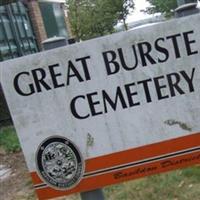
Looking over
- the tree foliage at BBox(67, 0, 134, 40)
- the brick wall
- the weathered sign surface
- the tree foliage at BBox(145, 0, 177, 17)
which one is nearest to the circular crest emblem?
the weathered sign surface

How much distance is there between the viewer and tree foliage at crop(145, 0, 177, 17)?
68.6 feet

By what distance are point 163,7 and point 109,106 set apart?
65.2ft

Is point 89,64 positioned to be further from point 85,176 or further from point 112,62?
point 85,176

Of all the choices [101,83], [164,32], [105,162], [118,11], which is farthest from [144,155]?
[118,11]

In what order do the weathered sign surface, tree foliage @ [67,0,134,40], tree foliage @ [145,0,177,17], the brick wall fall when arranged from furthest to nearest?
tree foliage @ [67,0,134,40] → tree foliage @ [145,0,177,17] → the brick wall → the weathered sign surface

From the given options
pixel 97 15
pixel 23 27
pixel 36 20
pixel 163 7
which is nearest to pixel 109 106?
pixel 23 27

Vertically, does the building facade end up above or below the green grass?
above

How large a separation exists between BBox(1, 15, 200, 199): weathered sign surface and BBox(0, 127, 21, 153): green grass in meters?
4.87

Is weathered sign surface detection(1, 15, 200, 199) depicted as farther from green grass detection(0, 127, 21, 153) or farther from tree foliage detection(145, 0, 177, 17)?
tree foliage detection(145, 0, 177, 17)

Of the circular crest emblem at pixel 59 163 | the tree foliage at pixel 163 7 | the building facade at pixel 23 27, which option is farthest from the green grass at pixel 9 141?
the tree foliage at pixel 163 7

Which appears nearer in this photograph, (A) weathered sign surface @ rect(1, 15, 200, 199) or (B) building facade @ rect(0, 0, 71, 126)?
(A) weathered sign surface @ rect(1, 15, 200, 199)

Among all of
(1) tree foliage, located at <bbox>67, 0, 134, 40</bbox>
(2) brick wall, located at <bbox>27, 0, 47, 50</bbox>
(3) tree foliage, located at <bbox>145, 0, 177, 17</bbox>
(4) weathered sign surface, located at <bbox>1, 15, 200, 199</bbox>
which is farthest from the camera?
(1) tree foliage, located at <bbox>67, 0, 134, 40</bbox>

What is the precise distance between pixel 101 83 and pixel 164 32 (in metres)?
0.40

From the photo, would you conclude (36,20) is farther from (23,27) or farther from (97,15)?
(97,15)
